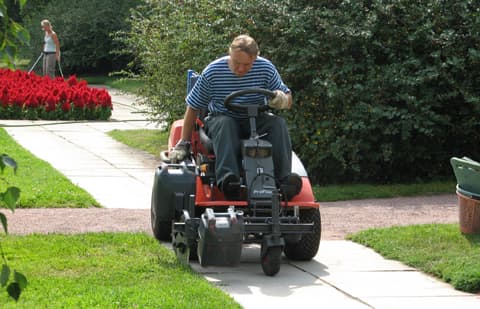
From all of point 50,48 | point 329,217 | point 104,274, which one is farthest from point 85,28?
point 104,274

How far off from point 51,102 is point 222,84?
11564 millimetres

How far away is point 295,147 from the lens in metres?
12.3

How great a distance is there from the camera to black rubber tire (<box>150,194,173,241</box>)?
826 centimetres

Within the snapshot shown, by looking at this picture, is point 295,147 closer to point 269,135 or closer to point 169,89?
point 169,89

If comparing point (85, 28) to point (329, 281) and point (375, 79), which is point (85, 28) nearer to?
point (375, 79)

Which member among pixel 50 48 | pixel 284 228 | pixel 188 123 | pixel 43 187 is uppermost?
pixel 50 48

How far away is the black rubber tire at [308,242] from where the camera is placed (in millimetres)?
7910

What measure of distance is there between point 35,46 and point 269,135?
82.7 feet

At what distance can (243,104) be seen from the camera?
8.04 meters

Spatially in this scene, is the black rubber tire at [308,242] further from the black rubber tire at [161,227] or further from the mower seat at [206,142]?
the black rubber tire at [161,227]

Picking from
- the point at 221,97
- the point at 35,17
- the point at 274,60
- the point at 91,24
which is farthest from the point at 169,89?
the point at 35,17

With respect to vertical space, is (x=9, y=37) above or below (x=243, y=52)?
below

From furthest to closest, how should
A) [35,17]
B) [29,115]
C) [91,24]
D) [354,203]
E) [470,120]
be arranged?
[35,17] → [91,24] → [29,115] → [470,120] → [354,203]

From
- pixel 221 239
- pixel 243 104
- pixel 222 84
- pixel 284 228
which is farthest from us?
pixel 222 84
